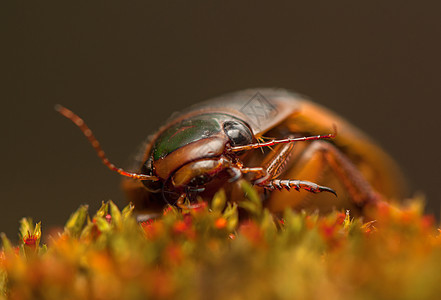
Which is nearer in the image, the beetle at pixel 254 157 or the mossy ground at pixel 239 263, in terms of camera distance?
the mossy ground at pixel 239 263

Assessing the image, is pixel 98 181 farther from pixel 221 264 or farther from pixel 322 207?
pixel 221 264

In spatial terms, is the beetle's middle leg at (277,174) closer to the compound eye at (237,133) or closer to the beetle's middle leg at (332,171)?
the compound eye at (237,133)

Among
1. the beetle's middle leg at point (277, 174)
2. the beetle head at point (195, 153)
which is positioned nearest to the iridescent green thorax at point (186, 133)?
the beetle head at point (195, 153)

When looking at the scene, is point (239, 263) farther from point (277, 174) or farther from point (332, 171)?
point (332, 171)

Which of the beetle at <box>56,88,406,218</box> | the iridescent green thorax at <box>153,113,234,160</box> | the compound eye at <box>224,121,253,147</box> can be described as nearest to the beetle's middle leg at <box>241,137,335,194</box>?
the beetle at <box>56,88,406,218</box>

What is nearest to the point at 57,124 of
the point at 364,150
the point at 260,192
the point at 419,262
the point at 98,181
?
the point at 98,181

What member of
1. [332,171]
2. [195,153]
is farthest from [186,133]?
[332,171]

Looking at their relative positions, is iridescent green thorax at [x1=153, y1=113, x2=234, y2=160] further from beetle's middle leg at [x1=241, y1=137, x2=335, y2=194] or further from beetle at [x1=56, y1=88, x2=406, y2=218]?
beetle's middle leg at [x1=241, y1=137, x2=335, y2=194]
